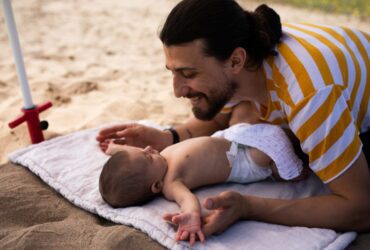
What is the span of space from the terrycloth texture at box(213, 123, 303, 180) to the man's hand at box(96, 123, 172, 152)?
46 cm

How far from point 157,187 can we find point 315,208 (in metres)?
0.61

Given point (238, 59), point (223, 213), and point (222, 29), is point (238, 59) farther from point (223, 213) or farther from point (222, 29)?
point (223, 213)

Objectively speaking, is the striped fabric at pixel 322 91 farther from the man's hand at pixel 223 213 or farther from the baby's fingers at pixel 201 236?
the baby's fingers at pixel 201 236

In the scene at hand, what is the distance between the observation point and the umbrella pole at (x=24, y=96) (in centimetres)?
217

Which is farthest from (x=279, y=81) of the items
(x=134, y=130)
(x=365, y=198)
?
(x=134, y=130)

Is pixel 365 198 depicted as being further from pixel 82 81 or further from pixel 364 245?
pixel 82 81

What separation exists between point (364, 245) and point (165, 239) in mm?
700

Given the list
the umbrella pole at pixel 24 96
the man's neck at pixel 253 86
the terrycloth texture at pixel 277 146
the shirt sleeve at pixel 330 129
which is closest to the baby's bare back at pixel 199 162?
the terrycloth texture at pixel 277 146

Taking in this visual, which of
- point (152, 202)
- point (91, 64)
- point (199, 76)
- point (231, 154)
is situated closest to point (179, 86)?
point (199, 76)


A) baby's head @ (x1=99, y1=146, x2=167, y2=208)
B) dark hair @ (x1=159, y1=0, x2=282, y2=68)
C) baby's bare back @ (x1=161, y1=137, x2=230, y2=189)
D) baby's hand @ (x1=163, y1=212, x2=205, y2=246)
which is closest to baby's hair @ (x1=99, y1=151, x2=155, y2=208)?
baby's head @ (x1=99, y1=146, x2=167, y2=208)

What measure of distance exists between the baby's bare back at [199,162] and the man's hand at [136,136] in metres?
0.30

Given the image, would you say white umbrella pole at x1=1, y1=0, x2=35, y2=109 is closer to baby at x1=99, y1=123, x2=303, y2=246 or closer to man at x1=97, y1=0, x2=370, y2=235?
baby at x1=99, y1=123, x2=303, y2=246

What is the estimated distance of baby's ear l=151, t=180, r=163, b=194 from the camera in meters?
1.77

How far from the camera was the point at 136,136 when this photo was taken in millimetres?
2195
